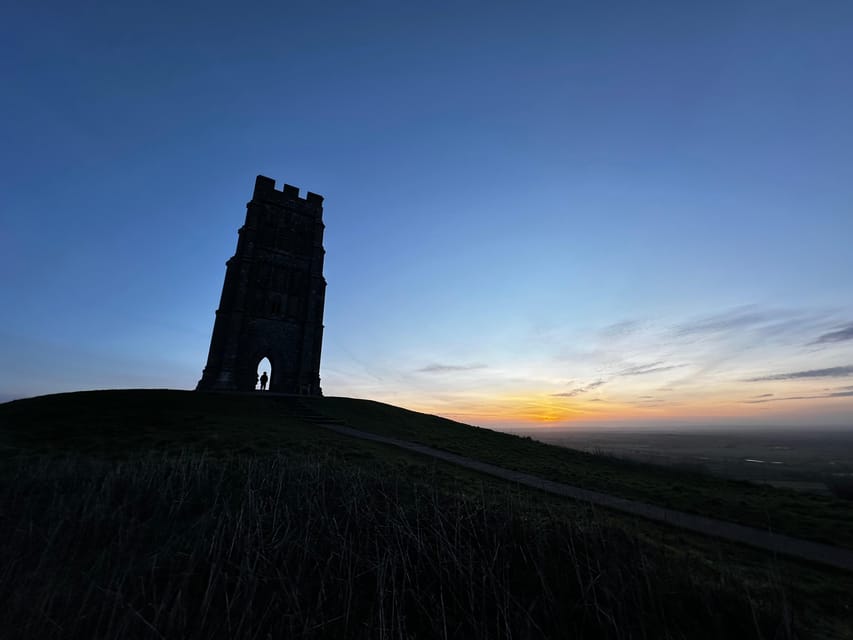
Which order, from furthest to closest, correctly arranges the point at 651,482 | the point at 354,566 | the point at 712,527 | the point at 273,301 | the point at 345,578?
1. the point at 273,301
2. the point at 651,482
3. the point at 712,527
4. the point at 354,566
5. the point at 345,578

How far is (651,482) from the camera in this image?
10844 millimetres


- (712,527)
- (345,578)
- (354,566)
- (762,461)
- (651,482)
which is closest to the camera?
(345,578)

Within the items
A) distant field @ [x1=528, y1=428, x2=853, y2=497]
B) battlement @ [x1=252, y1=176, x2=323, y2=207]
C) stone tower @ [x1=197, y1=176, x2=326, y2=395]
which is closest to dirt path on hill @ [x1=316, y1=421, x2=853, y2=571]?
distant field @ [x1=528, y1=428, x2=853, y2=497]

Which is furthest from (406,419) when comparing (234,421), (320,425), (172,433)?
(172,433)

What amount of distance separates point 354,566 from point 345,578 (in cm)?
18

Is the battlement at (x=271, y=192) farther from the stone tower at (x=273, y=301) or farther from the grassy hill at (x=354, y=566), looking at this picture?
the grassy hill at (x=354, y=566)

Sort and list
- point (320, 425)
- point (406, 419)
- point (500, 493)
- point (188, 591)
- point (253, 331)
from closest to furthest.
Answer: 1. point (188, 591)
2. point (500, 493)
3. point (320, 425)
4. point (406, 419)
5. point (253, 331)

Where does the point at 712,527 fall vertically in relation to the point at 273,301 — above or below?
below

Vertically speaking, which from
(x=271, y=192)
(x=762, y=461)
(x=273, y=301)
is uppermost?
(x=271, y=192)

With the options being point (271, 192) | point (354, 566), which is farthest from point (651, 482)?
point (271, 192)

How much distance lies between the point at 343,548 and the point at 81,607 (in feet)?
6.23

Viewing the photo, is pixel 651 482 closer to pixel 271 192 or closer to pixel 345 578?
pixel 345 578

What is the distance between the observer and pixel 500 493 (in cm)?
709

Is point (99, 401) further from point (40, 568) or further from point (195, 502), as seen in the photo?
point (40, 568)
